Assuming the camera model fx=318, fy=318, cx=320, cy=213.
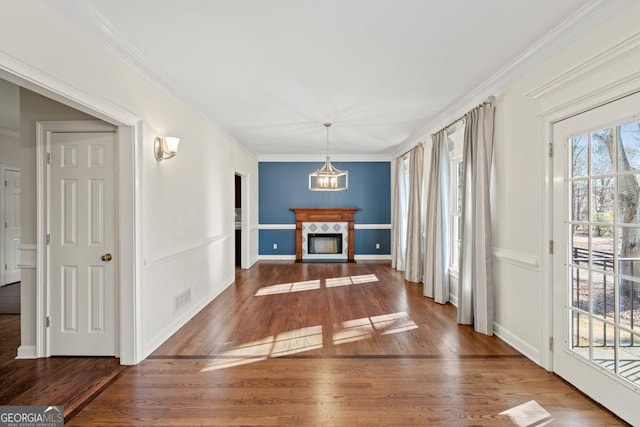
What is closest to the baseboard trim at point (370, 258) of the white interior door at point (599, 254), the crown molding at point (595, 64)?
the white interior door at point (599, 254)

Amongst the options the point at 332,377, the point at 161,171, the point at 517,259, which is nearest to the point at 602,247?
the point at 517,259

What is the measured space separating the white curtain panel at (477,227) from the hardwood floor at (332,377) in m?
0.26

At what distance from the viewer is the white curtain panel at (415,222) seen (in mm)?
5668

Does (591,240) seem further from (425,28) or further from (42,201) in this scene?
(42,201)

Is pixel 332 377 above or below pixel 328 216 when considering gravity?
below

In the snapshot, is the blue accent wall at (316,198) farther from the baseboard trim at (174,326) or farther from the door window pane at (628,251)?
the door window pane at (628,251)

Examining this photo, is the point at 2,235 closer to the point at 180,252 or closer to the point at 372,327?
the point at 180,252

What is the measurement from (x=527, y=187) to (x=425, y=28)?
65.6 inches

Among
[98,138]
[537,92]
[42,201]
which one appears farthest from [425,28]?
[42,201]

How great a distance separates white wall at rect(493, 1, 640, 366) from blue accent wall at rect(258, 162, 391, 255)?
4.87 m

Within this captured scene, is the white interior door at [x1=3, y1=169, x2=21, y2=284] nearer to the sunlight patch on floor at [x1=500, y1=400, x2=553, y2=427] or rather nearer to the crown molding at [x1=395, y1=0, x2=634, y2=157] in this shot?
the crown molding at [x1=395, y1=0, x2=634, y2=157]

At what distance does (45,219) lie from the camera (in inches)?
112

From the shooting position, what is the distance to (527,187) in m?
2.89

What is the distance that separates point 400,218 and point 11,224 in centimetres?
738
